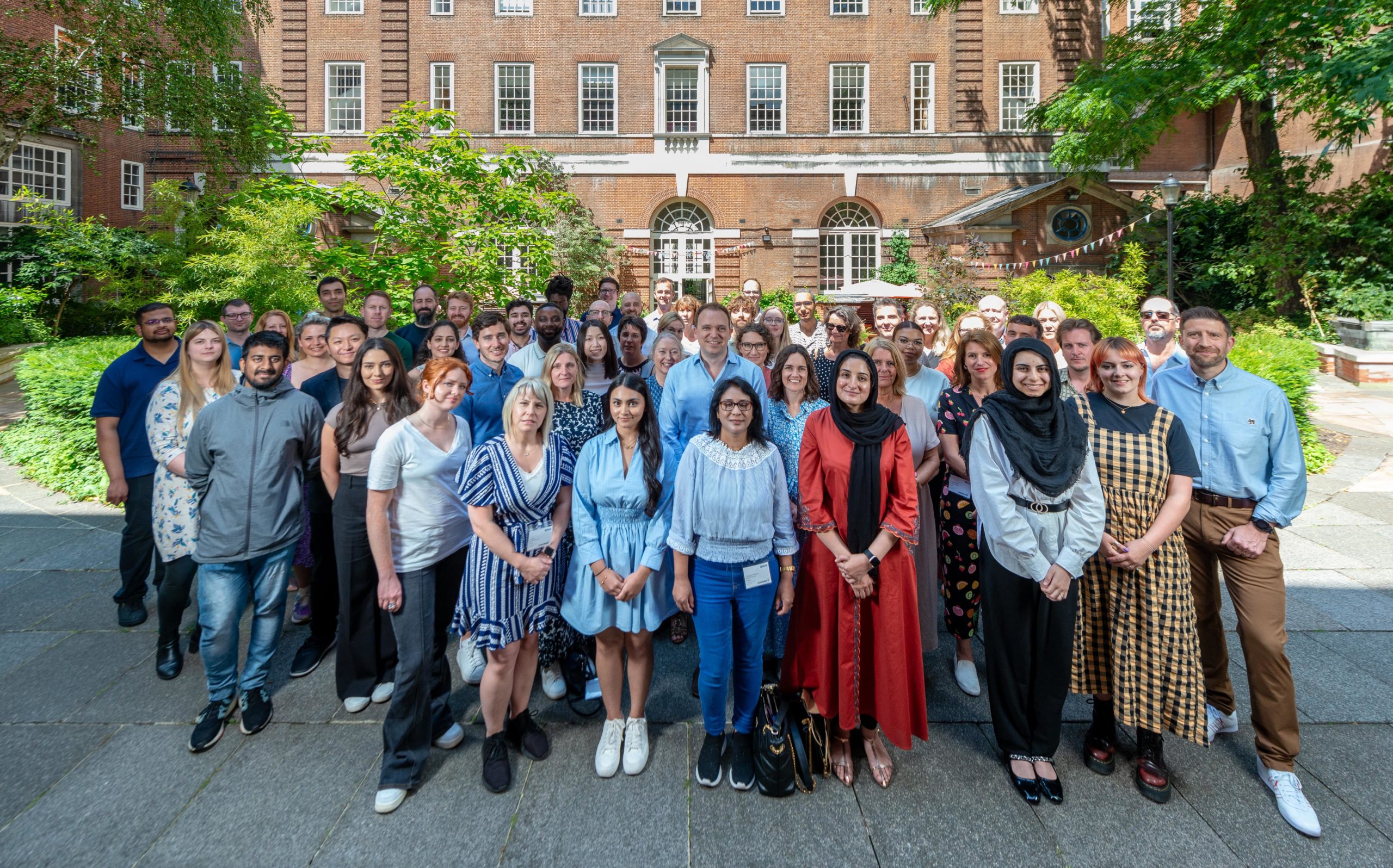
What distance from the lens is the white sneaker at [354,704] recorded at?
12.1 ft

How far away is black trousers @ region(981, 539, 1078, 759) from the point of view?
304 centimetres

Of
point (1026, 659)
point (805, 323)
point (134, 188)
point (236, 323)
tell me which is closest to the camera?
point (1026, 659)

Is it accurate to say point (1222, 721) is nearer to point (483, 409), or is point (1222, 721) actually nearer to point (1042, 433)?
point (1042, 433)

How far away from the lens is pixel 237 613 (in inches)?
137

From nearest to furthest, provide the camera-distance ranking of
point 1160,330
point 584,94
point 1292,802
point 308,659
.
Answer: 1. point 1292,802
2. point 308,659
3. point 1160,330
4. point 584,94

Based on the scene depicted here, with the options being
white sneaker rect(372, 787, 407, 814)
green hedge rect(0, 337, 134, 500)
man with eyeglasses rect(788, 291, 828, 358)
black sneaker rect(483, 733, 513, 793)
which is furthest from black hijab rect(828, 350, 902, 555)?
green hedge rect(0, 337, 134, 500)

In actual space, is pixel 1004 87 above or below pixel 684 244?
above

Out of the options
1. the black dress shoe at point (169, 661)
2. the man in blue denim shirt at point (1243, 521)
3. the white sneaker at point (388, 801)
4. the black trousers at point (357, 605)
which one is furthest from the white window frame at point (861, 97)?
the white sneaker at point (388, 801)

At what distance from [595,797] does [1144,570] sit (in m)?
2.68

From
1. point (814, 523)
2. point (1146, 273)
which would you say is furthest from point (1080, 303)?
point (814, 523)

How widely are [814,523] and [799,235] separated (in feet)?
66.3

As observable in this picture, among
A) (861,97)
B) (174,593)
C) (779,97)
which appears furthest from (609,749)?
(861,97)

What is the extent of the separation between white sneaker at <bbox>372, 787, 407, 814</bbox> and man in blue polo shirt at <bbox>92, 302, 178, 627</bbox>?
262 cm

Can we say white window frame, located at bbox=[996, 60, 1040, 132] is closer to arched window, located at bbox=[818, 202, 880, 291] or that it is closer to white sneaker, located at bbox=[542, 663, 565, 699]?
arched window, located at bbox=[818, 202, 880, 291]
